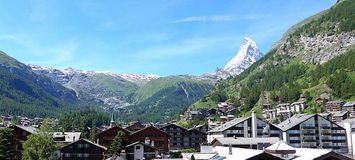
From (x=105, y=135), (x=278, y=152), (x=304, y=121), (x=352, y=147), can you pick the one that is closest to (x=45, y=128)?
(x=105, y=135)

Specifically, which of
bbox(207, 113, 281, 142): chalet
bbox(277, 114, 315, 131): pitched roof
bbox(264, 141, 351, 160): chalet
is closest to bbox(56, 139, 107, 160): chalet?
bbox(207, 113, 281, 142): chalet

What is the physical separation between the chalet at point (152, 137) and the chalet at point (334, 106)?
309 feet

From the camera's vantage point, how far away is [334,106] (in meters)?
186

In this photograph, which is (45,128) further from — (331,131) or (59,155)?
(331,131)

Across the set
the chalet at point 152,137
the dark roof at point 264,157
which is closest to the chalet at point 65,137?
the chalet at point 152,137

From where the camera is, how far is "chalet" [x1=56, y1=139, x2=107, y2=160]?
324 ft

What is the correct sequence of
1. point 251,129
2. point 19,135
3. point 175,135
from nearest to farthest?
point 19,135
point 251,129
point 175,135

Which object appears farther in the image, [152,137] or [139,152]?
[152,137]

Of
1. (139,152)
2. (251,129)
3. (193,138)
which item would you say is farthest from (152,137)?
(193,138)

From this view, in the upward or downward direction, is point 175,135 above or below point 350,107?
below

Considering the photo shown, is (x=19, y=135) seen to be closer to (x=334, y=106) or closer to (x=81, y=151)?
(x=81, y=151)

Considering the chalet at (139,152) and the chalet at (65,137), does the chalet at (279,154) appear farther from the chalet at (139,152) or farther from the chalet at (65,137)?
the chalet at (65,137)

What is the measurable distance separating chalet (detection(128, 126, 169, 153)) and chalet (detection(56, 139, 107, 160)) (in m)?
18.8

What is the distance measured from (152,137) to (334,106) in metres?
100
